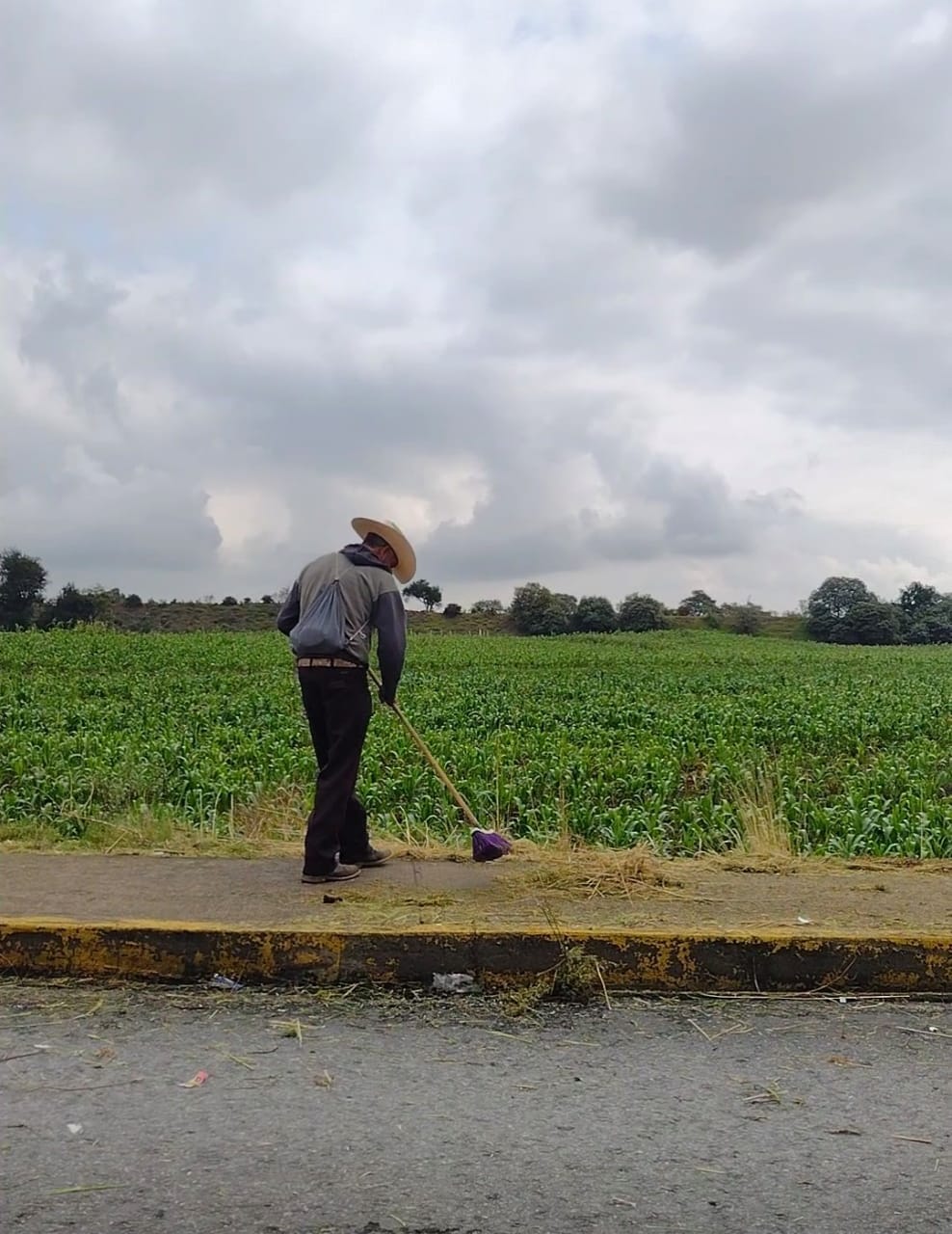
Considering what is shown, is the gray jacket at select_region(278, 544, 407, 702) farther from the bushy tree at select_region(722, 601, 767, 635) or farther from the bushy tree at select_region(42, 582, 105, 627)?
the bushy tree at select_region(722, 601, 767, 635)

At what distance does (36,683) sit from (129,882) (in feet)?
53.1

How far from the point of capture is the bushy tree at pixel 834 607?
76.0 m

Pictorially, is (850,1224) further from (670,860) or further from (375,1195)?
(670,860)

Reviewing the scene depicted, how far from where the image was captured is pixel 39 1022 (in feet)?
11.8

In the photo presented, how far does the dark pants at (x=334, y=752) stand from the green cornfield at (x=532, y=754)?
188 cm

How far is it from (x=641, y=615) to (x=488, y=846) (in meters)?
67.5

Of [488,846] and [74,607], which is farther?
[74,607]

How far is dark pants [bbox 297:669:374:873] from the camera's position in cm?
506

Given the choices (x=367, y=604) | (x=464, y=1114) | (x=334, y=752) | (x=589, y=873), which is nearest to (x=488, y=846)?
(x=589, y=873)

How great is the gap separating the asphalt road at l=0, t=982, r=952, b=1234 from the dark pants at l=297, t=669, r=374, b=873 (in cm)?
118

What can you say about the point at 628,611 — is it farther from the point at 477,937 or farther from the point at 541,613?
the point at 477,937

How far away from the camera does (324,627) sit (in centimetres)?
507

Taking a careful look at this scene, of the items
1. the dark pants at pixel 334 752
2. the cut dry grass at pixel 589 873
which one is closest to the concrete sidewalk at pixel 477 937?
the cut dry grass at pixel 589 873

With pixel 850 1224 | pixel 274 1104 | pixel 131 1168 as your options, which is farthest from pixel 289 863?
pixel 850 1224
